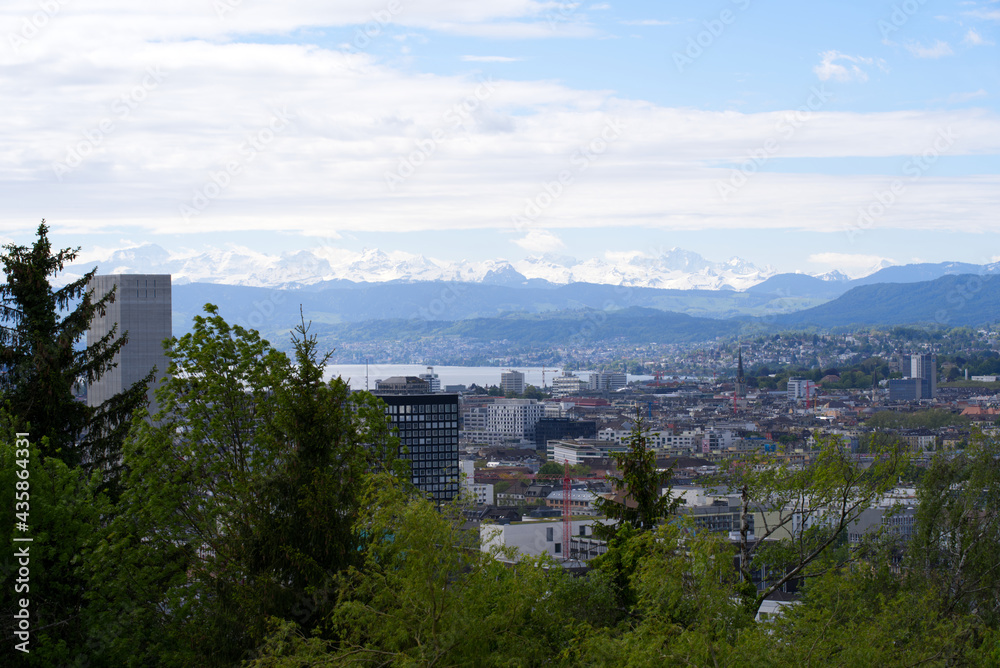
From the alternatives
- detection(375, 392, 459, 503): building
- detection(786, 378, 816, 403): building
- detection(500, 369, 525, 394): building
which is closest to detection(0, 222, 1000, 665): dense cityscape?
detection(375, 392, 459, 503): building

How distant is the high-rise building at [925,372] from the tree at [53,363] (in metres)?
89.6

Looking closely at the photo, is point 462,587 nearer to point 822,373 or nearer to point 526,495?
point 526,495

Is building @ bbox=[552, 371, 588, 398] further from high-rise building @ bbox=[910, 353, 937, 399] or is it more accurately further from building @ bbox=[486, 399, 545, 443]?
high-rise building @ bbox=[910, 353, 937, 399]

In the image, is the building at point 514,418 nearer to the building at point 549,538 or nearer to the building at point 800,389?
the building at point 800,389

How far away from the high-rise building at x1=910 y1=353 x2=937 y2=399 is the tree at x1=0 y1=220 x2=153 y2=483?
294ft

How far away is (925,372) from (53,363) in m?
102

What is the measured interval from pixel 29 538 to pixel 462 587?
129 inches

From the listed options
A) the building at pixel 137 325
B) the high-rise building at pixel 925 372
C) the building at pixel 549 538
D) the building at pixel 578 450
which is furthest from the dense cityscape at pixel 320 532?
the high-rise building at pixel 925 372

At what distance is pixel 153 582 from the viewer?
24.3 ft

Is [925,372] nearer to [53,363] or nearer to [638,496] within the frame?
[638,496]

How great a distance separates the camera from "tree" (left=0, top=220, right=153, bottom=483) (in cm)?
888

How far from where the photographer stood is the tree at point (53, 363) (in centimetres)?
888

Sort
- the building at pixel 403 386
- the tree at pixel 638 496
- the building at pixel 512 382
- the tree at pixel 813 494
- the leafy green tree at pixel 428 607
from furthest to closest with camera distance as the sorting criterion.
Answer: the building at pixel 512 382 < the building at pixel 403 386 < the tree at pixel 638 496 < the tree at pixel 813 494 < the leafy green tree at pixel 428 607

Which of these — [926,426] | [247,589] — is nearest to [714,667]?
[247,589]
